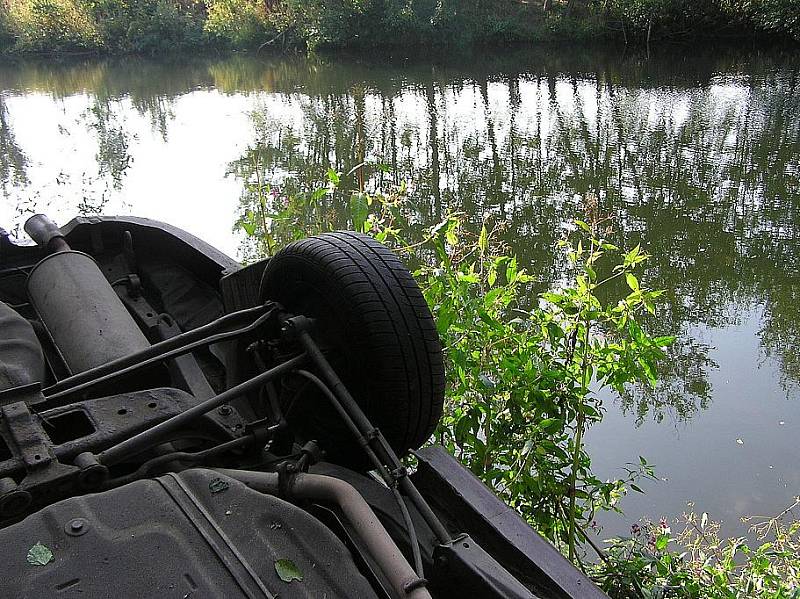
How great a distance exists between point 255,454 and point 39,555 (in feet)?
3.02

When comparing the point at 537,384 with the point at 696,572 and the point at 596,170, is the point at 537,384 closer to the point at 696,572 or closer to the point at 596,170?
the point at 696,572

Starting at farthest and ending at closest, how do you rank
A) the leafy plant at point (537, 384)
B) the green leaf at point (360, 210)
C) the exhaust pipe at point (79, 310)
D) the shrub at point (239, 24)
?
the shrub at point (239, 24) < the green leaf at point (360, 210) < the leafy plant at point (537, 384) < the exhaust pipe at point (79, 310)

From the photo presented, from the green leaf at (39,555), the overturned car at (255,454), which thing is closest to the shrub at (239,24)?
the overturned car at (255,454)

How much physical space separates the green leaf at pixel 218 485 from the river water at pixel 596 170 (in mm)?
2968

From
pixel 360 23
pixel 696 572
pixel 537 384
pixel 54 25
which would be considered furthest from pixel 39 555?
pixel 54 25

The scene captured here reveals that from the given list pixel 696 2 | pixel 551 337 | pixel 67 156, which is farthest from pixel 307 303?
pixel 696 2

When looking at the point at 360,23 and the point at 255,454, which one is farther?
the point at 360,23

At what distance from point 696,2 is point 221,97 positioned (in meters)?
14.3

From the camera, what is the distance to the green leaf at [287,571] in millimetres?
1900

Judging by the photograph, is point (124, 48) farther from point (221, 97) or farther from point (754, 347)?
point (754, 347)

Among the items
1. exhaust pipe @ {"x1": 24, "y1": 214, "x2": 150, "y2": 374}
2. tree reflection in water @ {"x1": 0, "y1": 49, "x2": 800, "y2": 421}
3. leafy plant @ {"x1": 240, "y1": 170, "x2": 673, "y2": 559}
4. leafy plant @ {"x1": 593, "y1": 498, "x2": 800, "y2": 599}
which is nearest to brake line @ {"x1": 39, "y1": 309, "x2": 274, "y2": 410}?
exhaust pipe @ {"x1": 24, "y1": 214, "x2": 150, "y2": 374}

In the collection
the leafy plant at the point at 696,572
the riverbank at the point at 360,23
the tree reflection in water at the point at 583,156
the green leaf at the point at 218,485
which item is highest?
the riverbank at the point at 360,23

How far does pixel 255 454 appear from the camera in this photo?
2674 millimetres

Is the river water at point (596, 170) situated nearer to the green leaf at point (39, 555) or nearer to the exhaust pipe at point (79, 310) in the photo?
the exhaust pipe at point (79, 310)
